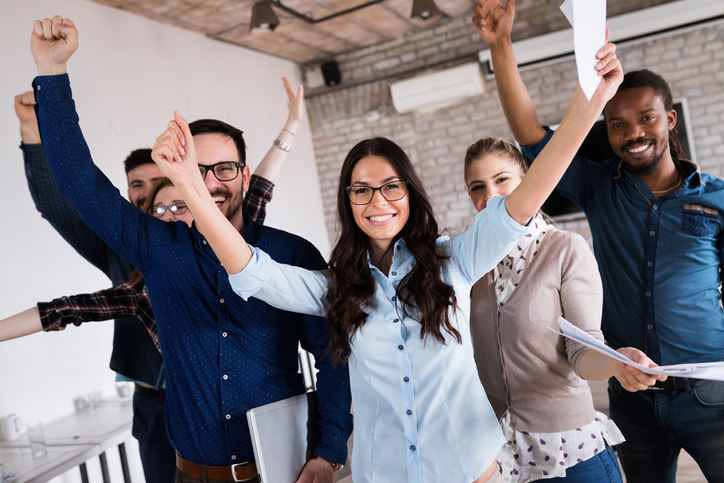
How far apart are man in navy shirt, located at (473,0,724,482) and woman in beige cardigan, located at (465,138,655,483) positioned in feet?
1.11

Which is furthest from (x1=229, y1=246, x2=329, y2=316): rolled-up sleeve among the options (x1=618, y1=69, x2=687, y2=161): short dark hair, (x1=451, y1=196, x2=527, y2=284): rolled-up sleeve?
(x1=618, y1=69, x2=687, y2=161): short dark hair

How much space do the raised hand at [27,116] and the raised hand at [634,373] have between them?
173cm

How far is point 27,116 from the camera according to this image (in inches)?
66.3

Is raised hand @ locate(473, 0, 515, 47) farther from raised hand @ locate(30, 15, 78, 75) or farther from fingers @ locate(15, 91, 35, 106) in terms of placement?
fingers @ locate(15, 91, 35, 106)

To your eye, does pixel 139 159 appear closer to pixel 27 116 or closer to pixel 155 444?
pixel 27 116

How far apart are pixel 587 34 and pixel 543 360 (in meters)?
0.82

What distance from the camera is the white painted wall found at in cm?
310

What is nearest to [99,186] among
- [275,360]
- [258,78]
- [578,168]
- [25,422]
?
[275,360]

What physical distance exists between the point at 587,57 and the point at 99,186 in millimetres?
1141

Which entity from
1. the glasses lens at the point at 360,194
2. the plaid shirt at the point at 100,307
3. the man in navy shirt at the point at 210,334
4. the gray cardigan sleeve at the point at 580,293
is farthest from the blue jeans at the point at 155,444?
the gray cardigan sleeve at the point at 580,293

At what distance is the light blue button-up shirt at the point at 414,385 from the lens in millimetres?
1202

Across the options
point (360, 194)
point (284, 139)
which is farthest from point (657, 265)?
point (284, 139)

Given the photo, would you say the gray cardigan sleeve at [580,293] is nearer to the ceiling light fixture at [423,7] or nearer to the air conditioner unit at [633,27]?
the ceiling light fixture at [423,7]

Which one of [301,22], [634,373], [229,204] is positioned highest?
[301,22]
